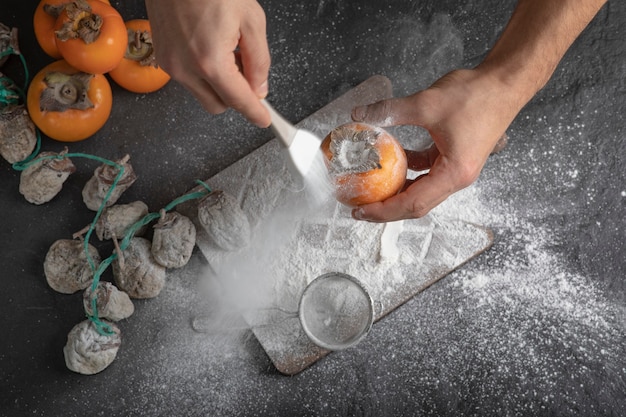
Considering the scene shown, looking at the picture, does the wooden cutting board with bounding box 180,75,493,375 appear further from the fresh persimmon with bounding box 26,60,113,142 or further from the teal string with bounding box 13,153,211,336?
the fresh persimmon with bounding box 26,60,113,142

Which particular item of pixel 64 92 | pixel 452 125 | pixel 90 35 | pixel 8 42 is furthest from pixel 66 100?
pixel 452 125

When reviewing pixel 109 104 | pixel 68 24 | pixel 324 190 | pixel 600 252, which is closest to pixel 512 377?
pixel 600 252

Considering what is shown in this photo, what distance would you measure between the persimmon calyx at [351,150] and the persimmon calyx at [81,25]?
601mm

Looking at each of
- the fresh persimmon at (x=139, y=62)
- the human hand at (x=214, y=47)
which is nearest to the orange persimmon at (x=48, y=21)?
the fresh persimmon at (x=139, y=62)

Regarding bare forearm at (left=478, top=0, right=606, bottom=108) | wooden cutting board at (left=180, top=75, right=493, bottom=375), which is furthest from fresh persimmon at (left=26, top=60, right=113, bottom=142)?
bare forearm at (left=478, top=0, right=606, bottom=108)

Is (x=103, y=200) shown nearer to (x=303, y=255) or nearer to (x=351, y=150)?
(x=303, y=255)

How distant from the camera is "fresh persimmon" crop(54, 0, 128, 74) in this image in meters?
1.32

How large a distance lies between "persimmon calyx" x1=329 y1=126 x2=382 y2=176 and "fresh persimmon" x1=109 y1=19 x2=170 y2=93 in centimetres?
57

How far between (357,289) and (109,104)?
0.76m

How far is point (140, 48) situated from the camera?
1.44 m

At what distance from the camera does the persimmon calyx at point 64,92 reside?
140 cm

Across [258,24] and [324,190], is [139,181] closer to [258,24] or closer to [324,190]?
[324,190]

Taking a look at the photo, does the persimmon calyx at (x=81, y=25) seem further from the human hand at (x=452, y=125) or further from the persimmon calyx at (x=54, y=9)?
the human hand at (x=452, y=125)

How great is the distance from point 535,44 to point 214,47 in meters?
0.63
